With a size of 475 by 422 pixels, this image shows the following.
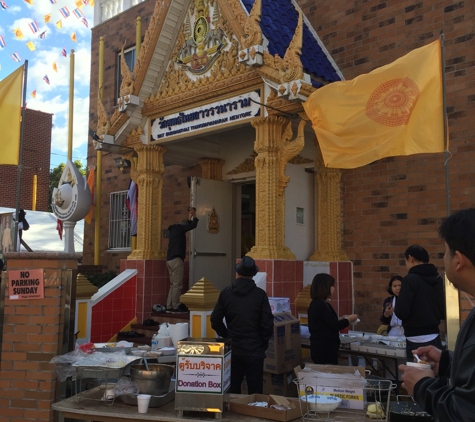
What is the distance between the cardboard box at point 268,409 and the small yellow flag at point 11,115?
5899 millimetres

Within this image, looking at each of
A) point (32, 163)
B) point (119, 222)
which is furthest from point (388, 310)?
point (32, 163)

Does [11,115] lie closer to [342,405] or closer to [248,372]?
[248,372]

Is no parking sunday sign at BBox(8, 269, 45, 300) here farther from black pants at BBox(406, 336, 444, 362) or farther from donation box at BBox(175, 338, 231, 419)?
black pants at BBox(406, 336, 444, 362)

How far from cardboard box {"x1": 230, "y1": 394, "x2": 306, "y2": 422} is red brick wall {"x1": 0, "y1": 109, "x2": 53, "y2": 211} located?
23300mm

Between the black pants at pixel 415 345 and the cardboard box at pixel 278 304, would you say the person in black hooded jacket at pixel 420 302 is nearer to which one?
the black pants at pixel 415 345

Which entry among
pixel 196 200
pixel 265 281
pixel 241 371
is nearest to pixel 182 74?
pixel 196 200

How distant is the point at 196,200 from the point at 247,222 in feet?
10.7

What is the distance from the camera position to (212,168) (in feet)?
34.8

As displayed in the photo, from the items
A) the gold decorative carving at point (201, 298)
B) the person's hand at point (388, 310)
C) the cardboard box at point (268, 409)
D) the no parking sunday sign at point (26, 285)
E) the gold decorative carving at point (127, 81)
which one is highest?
the gold decorative carving at point (127, 81)

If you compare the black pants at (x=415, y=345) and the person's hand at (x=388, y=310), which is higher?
the person's hand at (x=388, y=310)

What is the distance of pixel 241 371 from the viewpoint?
526 cm

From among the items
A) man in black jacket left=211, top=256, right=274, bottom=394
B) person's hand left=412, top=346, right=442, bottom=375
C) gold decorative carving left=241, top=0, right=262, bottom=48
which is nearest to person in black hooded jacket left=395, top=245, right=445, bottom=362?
man in black jacket left=211, top=256, right=274, bottom=394

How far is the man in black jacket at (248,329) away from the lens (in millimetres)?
5188

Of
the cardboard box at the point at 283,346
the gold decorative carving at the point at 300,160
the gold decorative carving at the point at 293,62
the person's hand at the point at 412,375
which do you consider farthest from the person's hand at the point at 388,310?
the person's hand at the point at 412,375
